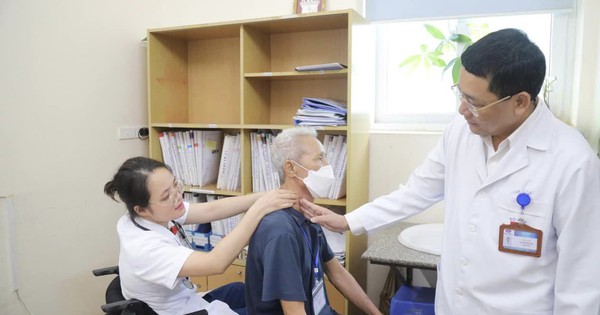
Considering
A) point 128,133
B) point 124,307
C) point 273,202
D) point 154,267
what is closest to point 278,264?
point 273,202

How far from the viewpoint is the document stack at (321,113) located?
251 cm

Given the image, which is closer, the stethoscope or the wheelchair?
the wheelchair

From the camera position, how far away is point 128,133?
299 centimetres

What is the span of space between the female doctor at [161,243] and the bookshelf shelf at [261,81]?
101 cm

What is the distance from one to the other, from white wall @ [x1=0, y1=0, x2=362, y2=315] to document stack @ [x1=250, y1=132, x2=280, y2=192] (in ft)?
2.88

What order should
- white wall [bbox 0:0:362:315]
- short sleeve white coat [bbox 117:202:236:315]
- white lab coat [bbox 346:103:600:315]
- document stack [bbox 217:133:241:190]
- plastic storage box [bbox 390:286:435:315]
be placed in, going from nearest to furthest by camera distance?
white lab coat [bbox 346:103:600:315] → short sleeve white coat [bbox 117:202:236:315] → plastic storage box [bbox 390:286:435:315] → white wall [bbox 0:0:362:315] → document stack [bbox 217:133:241:190]

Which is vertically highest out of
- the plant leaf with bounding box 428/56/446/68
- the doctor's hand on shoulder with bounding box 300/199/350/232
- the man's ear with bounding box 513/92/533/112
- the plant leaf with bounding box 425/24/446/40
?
the plant leaf with bounding box 425/24/446/40

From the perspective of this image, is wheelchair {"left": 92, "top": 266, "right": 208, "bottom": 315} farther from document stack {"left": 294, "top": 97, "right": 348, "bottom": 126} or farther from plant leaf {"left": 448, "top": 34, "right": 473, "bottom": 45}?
plant leaf {"left": 448, "top": 34, "right": 473, "bottom": 45}

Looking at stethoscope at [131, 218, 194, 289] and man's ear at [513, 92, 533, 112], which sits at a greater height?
man's ear at [513, 92, 533, 112]

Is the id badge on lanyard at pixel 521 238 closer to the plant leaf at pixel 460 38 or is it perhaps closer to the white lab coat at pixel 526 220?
the white lab coat at pixel 526 220

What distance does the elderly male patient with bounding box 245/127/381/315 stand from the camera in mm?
1412

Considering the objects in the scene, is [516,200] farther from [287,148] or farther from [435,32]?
[435,32]

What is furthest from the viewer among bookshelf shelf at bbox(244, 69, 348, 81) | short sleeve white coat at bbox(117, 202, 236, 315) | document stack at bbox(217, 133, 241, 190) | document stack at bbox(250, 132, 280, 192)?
document stack at bbox(217, 133, 241, 190)

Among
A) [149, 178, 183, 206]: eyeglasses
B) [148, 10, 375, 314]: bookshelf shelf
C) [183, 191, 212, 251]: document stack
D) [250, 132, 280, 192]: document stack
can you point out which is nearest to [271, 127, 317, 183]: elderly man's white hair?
[149, 178, 183, 206]: eyeglasses
